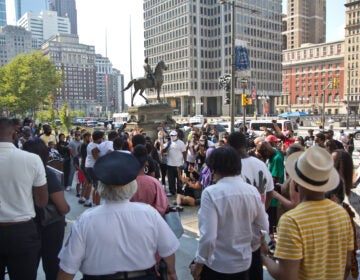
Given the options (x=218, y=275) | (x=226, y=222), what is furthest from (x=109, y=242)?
(x=218, y=275)

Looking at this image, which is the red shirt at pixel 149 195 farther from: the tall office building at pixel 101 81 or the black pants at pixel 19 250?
the tall office building at pixel 101 81

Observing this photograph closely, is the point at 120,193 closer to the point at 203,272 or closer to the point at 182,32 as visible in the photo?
the point at 203,272

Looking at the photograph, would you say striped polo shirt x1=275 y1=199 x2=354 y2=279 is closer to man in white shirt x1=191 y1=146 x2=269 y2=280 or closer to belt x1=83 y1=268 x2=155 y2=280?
man in white shirt x1=191 y1=146 x2=269 y2=280

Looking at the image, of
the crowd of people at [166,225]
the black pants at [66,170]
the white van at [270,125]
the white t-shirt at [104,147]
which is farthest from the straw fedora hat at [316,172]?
the white van at [270,125]

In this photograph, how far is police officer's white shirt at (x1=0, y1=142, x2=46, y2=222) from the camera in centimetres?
323

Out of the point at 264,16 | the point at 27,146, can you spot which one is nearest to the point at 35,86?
the point at 27,146

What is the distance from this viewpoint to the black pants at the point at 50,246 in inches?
151

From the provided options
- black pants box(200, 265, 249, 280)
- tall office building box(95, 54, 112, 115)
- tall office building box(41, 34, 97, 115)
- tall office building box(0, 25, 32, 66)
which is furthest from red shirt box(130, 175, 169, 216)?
tall office building box(0, 25, 32, 66)

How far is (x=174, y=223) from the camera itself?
380cm

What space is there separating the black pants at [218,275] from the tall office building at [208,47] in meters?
97.6

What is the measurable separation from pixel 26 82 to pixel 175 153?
56.4 m

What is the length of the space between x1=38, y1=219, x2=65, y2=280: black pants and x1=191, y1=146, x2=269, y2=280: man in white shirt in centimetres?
163

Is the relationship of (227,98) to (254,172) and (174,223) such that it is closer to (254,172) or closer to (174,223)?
(254,172)

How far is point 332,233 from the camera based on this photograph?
2305mm
